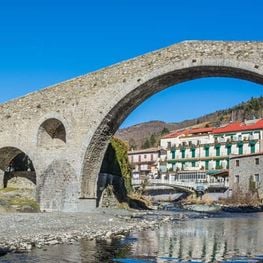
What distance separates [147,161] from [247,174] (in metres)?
37.3

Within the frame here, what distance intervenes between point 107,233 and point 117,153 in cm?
1350

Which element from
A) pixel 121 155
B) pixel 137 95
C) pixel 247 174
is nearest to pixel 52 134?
pixel 137 95

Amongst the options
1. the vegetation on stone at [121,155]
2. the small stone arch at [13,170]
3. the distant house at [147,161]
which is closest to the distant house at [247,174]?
the vegetation on stone at [121,155]

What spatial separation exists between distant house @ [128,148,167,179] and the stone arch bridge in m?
51.8

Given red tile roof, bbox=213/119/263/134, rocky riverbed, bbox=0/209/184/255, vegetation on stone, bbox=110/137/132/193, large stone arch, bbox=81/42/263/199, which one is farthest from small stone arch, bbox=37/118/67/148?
red tile roof, bbox=213/119/263/134

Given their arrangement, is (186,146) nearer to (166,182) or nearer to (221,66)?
(166,182)

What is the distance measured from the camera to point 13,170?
2659 centimetres

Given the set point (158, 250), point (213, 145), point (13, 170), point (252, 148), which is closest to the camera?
point (158, 250)

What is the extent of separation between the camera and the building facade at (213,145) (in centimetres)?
6003

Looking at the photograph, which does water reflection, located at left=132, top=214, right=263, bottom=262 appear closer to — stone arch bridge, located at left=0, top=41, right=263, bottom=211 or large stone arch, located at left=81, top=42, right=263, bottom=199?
large stone arch, located at left=81, top=42, right=263, bottom=199

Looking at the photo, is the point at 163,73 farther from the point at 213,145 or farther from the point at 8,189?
the point at 213,145

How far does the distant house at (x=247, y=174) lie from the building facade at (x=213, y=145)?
28.9 feet

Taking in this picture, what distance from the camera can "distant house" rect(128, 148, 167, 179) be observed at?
77000 mm

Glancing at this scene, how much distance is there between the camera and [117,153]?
2861 cm
